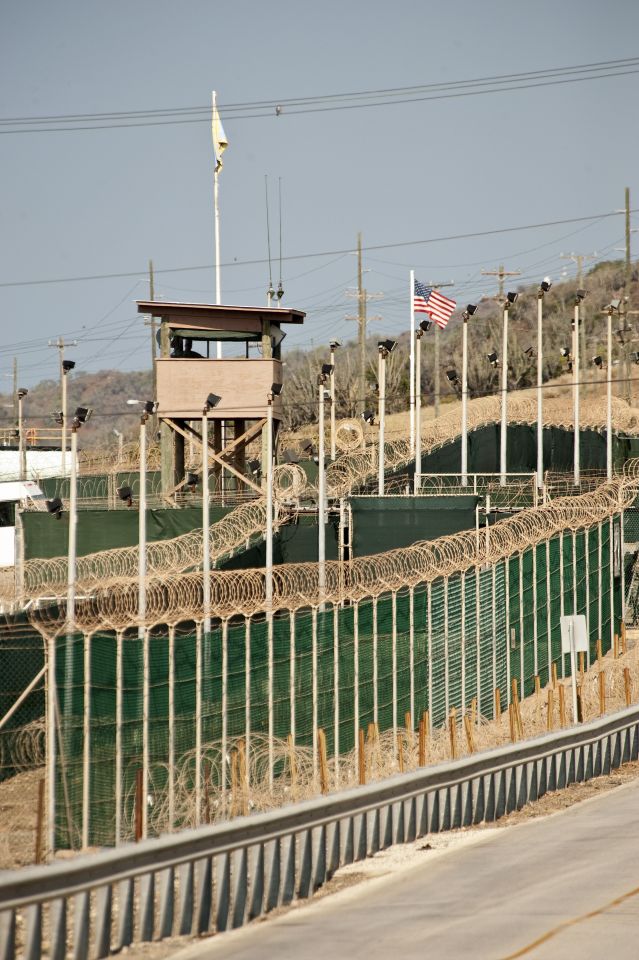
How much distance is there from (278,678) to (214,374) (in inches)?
817

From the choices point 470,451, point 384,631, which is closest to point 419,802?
point 384,631

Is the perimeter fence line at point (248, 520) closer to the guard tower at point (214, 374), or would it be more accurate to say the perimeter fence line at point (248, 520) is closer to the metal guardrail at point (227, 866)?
the guard tower at point (214, 374)

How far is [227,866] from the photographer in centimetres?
1088

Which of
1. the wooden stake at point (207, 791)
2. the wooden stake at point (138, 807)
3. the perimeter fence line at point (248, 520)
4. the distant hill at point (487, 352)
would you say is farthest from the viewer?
the distant hill at point (487, 352)

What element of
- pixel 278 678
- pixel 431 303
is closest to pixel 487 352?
pixel 431 303

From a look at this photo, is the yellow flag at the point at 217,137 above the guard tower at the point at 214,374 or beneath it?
above

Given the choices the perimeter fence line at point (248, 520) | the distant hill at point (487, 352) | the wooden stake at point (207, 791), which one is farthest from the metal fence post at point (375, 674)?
the distant hill at point (487, 352)

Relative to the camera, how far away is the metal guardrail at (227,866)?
9414 mm

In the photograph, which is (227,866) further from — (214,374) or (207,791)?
(214,374)

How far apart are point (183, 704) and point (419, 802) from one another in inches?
190

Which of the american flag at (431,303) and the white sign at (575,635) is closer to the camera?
the white sign at (575,635)

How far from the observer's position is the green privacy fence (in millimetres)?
16219

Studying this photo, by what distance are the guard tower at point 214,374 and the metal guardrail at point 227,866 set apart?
947 inches

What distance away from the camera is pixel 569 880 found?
1212 cm
